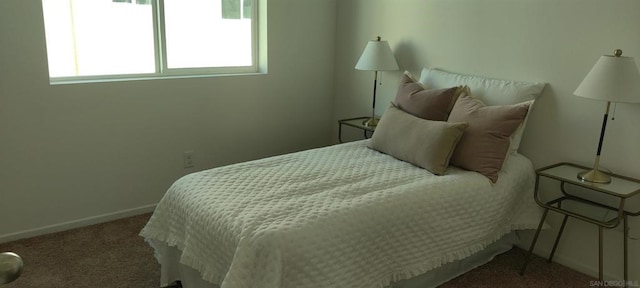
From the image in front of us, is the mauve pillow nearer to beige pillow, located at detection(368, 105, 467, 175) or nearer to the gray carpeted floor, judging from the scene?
beige pillow, located at detection(368, 105, 467, 175)

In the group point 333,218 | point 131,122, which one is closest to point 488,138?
point 333,218

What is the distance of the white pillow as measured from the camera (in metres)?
2.64

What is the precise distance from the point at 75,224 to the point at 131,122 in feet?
2.36

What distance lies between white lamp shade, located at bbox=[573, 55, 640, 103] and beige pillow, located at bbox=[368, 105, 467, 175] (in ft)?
2.05

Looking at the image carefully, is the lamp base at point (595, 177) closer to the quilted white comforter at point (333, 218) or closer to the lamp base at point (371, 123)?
the quilted white comforter at point (333, 218)

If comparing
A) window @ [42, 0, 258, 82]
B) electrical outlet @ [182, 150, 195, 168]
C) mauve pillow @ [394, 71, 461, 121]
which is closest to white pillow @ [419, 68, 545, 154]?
mauve pillow @ [394, 71, 461, 121]

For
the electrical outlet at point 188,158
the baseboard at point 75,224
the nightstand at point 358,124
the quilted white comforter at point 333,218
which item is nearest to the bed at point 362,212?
the quilted white comforter at point 333,218

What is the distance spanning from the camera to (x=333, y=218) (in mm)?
1951

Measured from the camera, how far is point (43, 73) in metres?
2.76

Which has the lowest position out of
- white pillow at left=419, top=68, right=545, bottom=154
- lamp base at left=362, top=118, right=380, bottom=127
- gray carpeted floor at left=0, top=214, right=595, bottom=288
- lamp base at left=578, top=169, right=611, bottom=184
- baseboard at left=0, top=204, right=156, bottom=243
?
gray carpeted floor at left=0, top=214, right=595, bottom=288

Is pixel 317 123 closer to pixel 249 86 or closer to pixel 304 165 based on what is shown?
pixel 249 86

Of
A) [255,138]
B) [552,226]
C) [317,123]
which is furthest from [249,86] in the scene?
[552,226]

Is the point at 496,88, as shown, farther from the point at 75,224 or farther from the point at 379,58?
the point at 75,224

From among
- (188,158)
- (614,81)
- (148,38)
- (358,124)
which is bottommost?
(188,158)
